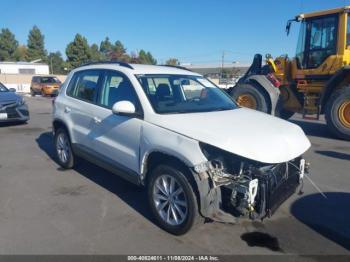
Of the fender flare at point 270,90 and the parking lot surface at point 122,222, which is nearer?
the parking lot surface at point 122,222

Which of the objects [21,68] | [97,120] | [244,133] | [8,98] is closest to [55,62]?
[21,68]

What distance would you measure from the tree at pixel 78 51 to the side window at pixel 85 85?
58378 millimetres

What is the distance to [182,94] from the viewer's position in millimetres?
4879

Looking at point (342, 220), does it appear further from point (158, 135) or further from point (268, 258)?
point (158, 135)

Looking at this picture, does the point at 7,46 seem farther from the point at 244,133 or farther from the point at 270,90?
Result: the point at 244,133

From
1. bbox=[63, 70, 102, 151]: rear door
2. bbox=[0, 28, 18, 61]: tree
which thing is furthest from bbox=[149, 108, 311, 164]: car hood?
bbox=[0, 28, 18, 61]: tree

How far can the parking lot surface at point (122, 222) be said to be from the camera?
3.60 m

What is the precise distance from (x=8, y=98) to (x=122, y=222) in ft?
26.6

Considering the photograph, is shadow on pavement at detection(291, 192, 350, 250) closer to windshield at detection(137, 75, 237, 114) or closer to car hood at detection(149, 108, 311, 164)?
car hood at detection(149, 108, 311, 164)

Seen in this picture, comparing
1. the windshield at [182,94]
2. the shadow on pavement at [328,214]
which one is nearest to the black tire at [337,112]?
the shadow on pavement at [328,214]

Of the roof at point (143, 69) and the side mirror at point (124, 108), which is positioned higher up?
the roof at point (143, 69)

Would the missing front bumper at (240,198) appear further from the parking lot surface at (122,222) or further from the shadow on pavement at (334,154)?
the shadow on pavement at (334,154)

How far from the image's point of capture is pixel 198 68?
77.6 m

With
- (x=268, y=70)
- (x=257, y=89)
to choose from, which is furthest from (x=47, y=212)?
(x=268, y=70)
